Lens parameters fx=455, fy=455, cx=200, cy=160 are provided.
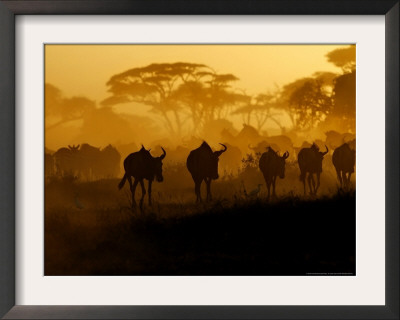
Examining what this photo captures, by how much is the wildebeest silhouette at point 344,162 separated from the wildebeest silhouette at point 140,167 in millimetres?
708

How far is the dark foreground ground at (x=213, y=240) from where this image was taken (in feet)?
6.08

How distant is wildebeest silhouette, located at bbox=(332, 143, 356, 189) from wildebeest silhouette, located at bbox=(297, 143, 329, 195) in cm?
A: 5

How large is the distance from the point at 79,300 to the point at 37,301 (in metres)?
0.17

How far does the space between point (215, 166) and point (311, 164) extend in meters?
0.39

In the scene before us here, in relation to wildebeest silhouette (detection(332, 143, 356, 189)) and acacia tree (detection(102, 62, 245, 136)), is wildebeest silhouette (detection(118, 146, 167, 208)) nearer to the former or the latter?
acacia tree (detection(102, 62, 245, 136))

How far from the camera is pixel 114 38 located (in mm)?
1857

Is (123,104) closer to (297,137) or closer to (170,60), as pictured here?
(170,60)

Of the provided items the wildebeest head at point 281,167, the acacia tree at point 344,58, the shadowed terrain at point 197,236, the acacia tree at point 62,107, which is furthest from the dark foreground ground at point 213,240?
the acacia tree at point 344,58


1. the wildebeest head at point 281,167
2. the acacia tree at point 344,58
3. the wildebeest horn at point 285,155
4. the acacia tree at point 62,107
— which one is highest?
the acacia tree at point 344,58

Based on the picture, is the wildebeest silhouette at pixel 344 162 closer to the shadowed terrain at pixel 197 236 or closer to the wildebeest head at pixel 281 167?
the shadowed terrain at pixel 197 236

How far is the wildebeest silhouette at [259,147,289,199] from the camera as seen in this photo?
1.87 meters

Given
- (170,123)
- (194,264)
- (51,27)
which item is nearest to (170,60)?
(170,123)

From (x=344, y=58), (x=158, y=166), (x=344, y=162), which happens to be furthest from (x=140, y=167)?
(x=344, y=58)

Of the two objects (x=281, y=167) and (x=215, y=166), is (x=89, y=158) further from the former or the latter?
(x=281, y=167)
